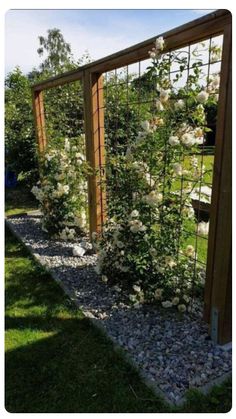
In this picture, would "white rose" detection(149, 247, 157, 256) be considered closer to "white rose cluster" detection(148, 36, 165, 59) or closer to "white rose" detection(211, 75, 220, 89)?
"white rose" detection(211, 75, 220, 89)

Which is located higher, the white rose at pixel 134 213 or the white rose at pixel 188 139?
the white rose at pixel 188 139

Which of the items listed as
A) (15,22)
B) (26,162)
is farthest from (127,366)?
(26,162)

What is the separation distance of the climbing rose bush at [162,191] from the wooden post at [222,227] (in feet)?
0.82

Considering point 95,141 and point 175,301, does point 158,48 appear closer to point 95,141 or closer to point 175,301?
point 95,141

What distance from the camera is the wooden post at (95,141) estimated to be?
3.20 metres

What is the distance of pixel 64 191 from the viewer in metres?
3.83

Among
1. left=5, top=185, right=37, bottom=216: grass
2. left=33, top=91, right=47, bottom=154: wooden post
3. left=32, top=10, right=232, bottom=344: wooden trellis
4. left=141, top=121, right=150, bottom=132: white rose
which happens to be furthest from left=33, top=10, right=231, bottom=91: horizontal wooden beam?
left=5, top=185, right=37, bottom=216: grass

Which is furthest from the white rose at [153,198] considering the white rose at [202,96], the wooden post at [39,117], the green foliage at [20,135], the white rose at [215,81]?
the green foliage at [20,135]

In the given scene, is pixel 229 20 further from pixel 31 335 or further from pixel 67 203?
pixel 67 203

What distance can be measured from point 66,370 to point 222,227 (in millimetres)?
1250

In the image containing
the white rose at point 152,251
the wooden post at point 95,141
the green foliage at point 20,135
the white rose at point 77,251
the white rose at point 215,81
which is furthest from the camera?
the green foliage at point 20,135

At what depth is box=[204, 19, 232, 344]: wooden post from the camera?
175cm

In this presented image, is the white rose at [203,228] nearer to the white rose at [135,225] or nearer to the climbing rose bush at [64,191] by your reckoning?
the white rose at [135,225]

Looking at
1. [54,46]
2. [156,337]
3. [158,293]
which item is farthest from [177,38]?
[54,46]
